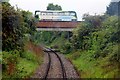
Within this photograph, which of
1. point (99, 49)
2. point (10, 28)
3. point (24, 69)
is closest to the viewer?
point (24, 69)

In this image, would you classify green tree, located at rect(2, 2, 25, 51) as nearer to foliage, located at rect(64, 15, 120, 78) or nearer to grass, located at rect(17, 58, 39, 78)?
grass, located at rect(17, 58, 39, 78)

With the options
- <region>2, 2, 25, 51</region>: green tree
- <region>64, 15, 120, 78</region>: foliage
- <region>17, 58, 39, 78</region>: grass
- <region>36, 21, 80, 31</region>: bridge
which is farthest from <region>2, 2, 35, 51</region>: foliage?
<region>36, 21, 80, 31</region>: bridge

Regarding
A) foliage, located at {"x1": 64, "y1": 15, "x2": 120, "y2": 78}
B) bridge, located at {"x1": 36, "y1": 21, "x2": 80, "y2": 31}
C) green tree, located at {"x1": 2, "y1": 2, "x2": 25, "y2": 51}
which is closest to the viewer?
foliage, located at {"x1": 64, "y1": 15, "x2": 120, "y2": 78}

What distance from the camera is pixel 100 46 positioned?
30.4 m

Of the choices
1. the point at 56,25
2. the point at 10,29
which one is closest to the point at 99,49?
the point at 10,29

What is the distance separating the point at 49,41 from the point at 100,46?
69.5m

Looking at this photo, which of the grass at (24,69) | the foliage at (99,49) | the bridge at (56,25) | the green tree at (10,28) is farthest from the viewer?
the bridge at (56,25)

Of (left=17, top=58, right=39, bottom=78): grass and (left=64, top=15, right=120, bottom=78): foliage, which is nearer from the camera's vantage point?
(left=64, top=15, right=120, bottom=78): foliage

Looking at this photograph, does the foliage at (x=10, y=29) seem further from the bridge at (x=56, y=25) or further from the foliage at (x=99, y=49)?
the bridge at (x=56, y=25)

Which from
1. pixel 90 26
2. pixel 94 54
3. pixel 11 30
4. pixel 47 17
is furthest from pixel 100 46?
pixel 47 17

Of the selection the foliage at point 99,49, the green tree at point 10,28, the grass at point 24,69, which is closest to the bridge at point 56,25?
the foliage at point 99,49

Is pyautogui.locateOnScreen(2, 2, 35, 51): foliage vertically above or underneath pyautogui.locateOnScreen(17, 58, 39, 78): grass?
above

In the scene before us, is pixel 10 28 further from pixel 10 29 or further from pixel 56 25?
pixel 56 25

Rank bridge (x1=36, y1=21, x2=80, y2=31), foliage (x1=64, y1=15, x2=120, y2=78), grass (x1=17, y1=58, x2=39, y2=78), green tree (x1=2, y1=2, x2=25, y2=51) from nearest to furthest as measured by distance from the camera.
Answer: foliage (x1=64, y1=15, x2=120, y2=78), grass (x1=17, y1=58, x2=39, y2=78), green tree (x1=2, y1=2, x2=25, y2=51), bridge (x1=36, y1=21, x2=80, y2=31)
